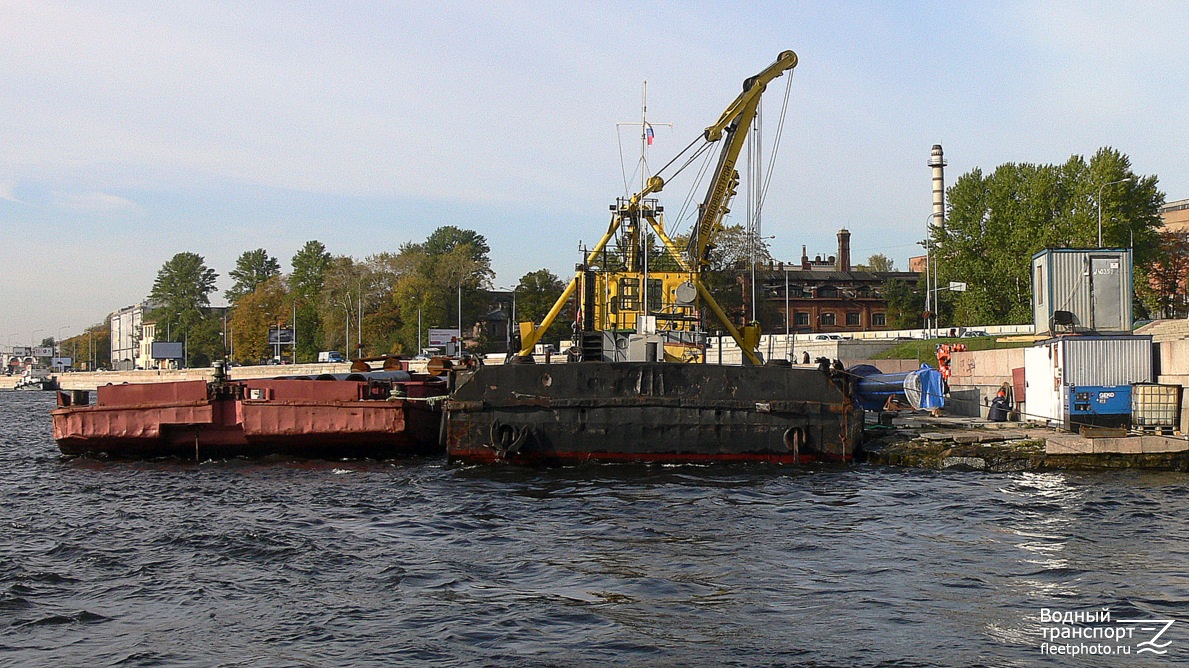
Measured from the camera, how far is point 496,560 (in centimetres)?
1294

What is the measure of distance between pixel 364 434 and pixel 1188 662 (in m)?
18.6

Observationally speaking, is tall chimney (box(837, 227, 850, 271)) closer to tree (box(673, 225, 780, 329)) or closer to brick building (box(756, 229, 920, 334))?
brick building (box(756, 229, 920, 334))

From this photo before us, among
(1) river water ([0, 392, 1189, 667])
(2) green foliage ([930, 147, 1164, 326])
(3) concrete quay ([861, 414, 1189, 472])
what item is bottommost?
(1) river water ([0, 392, 1189, 667])

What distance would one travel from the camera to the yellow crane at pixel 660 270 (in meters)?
26.0

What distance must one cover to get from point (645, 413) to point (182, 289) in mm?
150018

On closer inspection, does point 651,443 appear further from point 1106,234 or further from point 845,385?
point 1106,234

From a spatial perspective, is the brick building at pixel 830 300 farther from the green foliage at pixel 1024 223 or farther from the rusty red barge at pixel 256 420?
the rusty red barge at pixel 256 420

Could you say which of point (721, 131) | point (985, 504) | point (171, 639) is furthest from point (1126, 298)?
point (171, 639)

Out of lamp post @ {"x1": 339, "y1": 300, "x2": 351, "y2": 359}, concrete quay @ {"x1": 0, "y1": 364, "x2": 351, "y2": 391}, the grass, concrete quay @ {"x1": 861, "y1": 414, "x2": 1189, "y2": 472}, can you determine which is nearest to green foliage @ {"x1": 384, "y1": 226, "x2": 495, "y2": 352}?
A: lamp post @ {"x1": 339, "y1": 300, "x2": 351, "y2": 359}

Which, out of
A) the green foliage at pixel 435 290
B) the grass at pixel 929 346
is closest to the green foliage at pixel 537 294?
the green foliage at pixel 435 290

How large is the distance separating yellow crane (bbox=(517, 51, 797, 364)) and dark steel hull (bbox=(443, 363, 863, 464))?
3.62 meters

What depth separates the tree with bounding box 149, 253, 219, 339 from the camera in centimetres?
15525

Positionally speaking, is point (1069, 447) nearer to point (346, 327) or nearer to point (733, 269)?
point (733, 269)

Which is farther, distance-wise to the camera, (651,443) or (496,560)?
(651,443)
